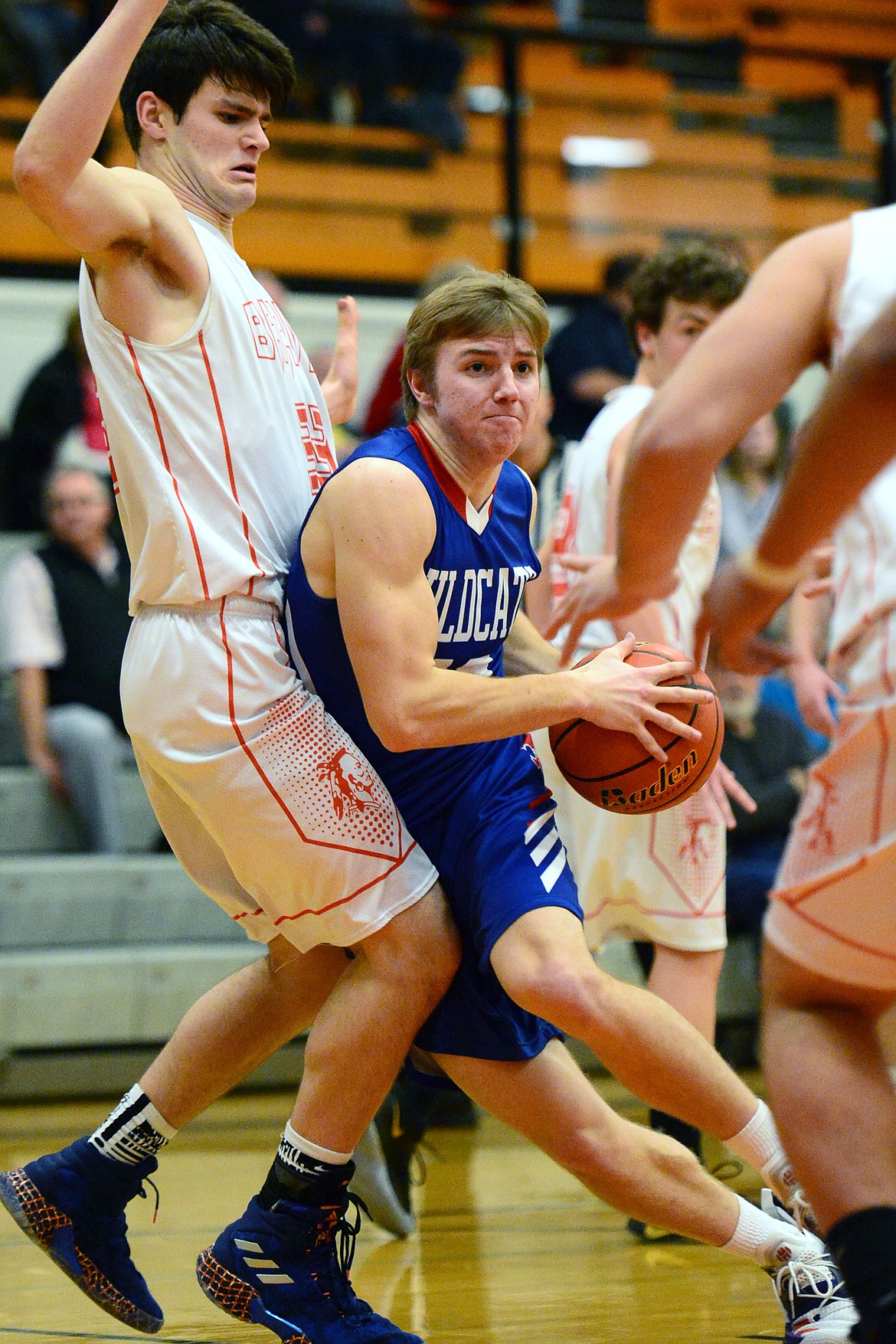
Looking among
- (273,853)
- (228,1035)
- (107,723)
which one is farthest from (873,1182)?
(107,723)

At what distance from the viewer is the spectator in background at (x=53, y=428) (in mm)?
6859

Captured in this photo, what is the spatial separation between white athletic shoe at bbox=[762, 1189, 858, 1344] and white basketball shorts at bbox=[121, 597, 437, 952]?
2.92 feet

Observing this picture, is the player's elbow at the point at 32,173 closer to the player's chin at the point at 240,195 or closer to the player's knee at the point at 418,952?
the player's chin at the point at 240,195

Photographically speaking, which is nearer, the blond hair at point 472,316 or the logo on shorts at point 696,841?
the blond hair at point 472,316

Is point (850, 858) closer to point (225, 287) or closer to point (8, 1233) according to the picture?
point (225, 287)

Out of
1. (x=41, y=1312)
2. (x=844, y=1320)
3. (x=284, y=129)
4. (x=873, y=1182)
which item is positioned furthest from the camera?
(x=284, y=129)

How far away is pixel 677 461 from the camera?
6.34 ft

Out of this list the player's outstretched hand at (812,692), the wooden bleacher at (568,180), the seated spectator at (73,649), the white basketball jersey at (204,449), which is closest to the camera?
the white basketball jersey at (204,449)

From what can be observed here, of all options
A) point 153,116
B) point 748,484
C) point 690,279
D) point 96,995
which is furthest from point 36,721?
point 153,116

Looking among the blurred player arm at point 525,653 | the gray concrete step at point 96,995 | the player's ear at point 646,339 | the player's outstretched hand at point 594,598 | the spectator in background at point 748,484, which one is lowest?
the gray concrete step at point 96,995

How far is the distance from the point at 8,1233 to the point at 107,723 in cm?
269

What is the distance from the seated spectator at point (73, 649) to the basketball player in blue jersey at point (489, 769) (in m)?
3.47

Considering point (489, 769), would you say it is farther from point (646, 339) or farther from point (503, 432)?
point (646, 339)

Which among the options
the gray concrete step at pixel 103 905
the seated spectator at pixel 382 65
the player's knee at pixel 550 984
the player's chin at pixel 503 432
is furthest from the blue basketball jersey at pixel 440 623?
the seated spectator at pixel 382 65
